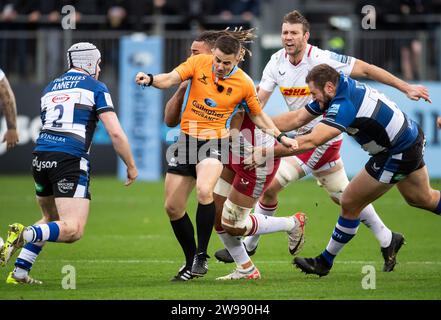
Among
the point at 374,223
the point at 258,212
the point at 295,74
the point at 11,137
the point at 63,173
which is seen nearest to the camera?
the point at 63,173

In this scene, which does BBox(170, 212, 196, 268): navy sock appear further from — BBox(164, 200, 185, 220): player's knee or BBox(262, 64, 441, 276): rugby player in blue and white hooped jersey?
BBox(262, 64, 441, 276): rugby player in blue and white hooped jersey

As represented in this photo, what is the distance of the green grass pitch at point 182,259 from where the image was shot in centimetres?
880

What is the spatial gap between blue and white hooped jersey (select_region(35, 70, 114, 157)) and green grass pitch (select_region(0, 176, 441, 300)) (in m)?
1.33

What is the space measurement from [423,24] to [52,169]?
48.0ft

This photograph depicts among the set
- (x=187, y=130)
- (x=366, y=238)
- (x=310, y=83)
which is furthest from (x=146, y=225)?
(x=310, y=83)

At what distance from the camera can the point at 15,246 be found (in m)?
9.04

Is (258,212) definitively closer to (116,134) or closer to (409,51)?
(116,134)

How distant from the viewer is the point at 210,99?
388 inches

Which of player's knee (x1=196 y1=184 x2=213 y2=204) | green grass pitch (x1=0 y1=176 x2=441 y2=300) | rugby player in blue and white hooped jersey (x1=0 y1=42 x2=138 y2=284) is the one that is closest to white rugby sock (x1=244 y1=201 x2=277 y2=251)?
green grass pitch (x1=0 y1=176 x2=441 y2=300)

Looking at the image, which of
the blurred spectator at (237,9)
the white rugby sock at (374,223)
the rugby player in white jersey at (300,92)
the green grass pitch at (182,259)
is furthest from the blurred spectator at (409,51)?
the white rugby sock at (374,223)

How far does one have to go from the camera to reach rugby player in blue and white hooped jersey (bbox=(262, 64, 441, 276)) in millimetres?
9258

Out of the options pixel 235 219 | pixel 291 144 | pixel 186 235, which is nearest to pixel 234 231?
pixel 235 219

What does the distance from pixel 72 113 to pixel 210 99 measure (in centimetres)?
146
